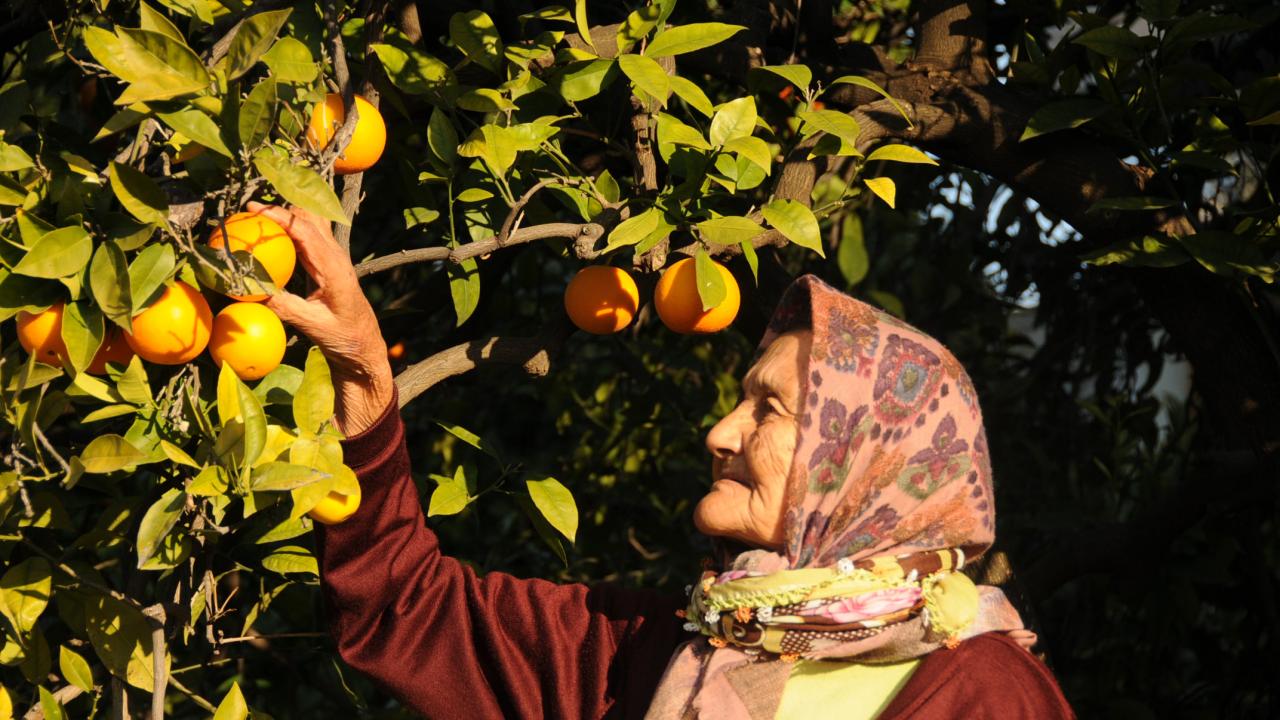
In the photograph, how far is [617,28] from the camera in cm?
179

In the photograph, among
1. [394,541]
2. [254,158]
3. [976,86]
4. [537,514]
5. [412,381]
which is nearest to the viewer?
[254,158]

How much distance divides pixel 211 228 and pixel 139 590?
0.47 m

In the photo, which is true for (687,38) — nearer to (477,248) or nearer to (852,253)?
(477,248)

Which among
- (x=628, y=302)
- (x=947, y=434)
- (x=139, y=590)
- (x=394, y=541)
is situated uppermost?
(x=947, y=434)

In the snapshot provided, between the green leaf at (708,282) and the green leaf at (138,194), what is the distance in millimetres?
603

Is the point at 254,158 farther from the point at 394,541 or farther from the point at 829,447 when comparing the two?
the point at 829,447

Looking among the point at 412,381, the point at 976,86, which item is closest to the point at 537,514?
the point at 412,381

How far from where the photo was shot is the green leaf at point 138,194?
114cm

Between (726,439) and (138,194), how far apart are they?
27.7 inches

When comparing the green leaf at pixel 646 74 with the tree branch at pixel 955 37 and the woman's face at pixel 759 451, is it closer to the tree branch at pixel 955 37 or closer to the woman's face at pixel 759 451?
the woman's face at pixel 759 451

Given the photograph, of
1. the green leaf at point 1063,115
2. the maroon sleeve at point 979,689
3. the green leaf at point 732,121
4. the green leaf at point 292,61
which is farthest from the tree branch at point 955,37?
the green leaf at point 292,61

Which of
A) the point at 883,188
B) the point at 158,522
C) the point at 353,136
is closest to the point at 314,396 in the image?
the point at 158,522

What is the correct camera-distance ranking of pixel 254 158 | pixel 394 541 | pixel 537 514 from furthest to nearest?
pixel 537 514, pixel 394 541, pixel 254 158

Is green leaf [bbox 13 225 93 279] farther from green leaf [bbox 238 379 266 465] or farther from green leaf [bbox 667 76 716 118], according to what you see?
green leaf [bbox 667 76 716 118]
